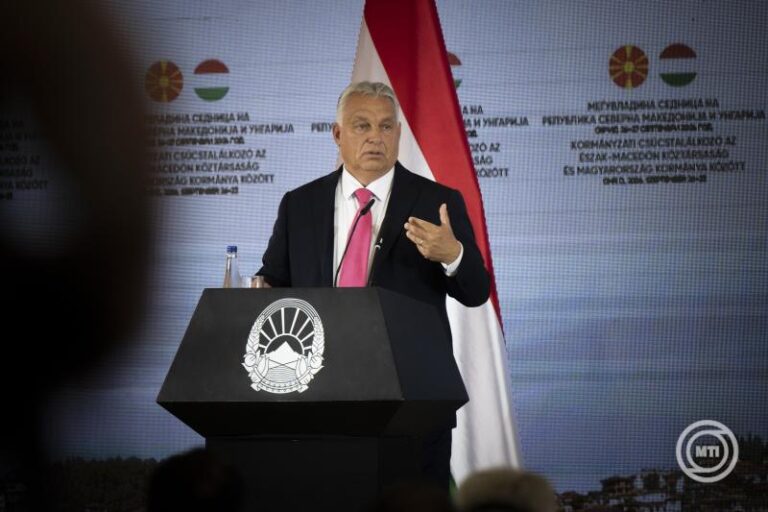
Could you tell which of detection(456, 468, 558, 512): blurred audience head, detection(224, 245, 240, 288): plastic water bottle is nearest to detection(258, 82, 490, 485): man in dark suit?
detection(224, 245, 240, 288): plastic water bottle

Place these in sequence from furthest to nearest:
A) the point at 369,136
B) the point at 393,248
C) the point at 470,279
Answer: the point at 369,136 < the point at 393,248 < the point at 470,279

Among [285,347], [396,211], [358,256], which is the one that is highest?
[396,211]

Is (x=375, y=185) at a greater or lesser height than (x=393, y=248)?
greater

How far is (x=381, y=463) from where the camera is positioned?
208 centimetres

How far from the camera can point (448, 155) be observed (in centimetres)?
473

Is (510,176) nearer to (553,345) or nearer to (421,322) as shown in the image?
(553,345)

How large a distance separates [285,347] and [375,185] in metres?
1.28

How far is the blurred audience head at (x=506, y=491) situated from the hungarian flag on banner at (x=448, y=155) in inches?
118

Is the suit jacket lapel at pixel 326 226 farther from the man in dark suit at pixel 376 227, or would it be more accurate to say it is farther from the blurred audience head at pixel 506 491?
the blurred audience head at pixel 506 491

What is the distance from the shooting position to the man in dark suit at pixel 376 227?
2.92m

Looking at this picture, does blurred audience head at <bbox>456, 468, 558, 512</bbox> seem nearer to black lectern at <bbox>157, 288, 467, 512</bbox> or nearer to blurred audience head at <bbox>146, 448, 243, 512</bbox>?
blurred audience head at <bbox>146, 448, 243, 512</bbox>

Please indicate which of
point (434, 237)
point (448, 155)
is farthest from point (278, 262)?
point (448, 155)

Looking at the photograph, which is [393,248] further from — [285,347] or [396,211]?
[285,347]

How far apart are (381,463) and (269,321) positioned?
0.36 metres
